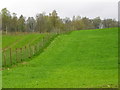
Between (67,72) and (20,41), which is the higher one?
(20,41)

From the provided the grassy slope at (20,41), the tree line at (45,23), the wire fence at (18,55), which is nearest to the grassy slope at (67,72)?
the wire fence at (18,55)

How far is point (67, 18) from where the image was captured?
200m

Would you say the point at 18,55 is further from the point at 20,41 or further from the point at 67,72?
the point at 20,41

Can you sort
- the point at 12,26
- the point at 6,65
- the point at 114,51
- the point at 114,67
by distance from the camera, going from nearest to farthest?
the point at 114,67, the point at 6,65, the point at 114,51, the point at 12,26

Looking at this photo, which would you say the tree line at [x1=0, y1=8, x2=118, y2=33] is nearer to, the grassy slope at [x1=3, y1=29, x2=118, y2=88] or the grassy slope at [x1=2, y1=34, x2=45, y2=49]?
the grassy slope at [x1=2, y1=34, x2=45, y2=49]

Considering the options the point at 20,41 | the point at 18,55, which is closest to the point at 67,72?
the point at 18,55

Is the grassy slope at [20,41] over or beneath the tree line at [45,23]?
beneath

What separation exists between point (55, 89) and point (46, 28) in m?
122

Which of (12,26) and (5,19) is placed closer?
(5,19)

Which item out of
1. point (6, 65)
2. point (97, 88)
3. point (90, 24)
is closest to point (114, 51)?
point (6, 65)

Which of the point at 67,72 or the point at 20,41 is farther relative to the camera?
the point at 20,41

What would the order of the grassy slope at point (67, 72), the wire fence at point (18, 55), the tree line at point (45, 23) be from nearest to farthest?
the grassy slope at point (67, 72) < the wire fence at point (18, 55) < the tree line at point (45, 23)

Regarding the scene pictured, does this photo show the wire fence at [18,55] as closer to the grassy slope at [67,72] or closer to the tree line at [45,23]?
the grassy slope at [67,72]

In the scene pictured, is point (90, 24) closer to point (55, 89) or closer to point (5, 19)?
point (5, 19)
